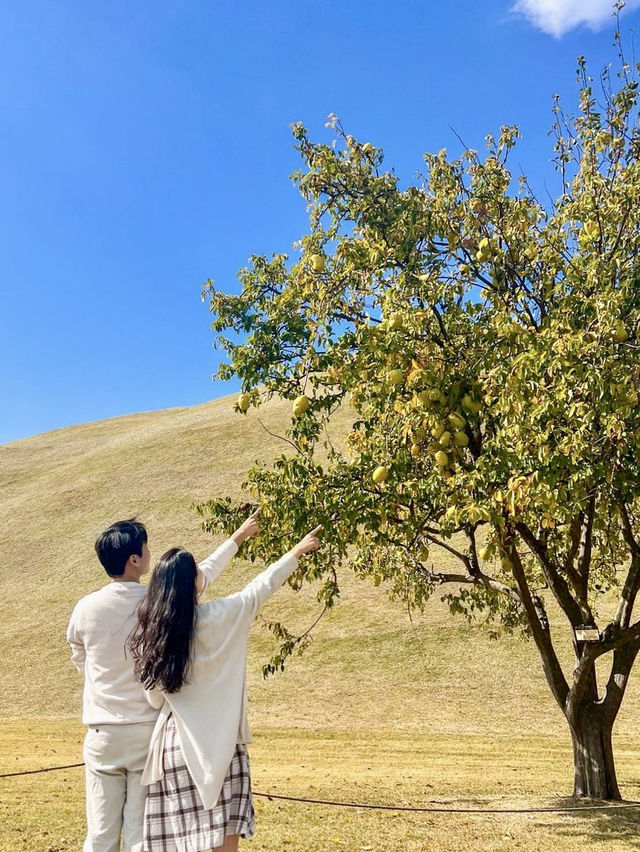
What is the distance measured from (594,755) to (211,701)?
375 inches

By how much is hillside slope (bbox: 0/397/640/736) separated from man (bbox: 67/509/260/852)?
2201 cm

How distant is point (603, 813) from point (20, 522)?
50.9 m

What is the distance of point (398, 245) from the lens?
9844 mm

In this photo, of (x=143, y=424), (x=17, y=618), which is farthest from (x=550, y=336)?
(x=143, y=424)

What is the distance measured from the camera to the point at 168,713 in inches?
188

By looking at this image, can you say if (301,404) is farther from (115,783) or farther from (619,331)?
(115,783)

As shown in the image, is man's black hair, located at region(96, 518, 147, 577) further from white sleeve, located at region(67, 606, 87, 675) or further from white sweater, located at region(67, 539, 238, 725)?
white sleeve, located at region(67, 606, 87, 675)

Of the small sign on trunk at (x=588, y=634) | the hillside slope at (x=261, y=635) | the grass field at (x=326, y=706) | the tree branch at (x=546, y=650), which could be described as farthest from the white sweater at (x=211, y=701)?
the hillside slope at (x=261, y=635)

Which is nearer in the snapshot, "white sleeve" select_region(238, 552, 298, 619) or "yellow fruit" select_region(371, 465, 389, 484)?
"white sleeve" select_region(238, 552, 298, 619)

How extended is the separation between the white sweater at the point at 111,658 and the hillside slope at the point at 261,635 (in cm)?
2220

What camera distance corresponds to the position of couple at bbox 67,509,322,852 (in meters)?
4.64

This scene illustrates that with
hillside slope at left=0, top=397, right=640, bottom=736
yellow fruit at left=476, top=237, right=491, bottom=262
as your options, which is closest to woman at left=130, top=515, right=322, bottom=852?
yellow fruit at left=476, top=237, right=491, bottom=262

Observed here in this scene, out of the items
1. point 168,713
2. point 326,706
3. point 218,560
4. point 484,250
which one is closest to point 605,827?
point 484,250

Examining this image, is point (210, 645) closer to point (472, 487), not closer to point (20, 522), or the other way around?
point (472, 487)
